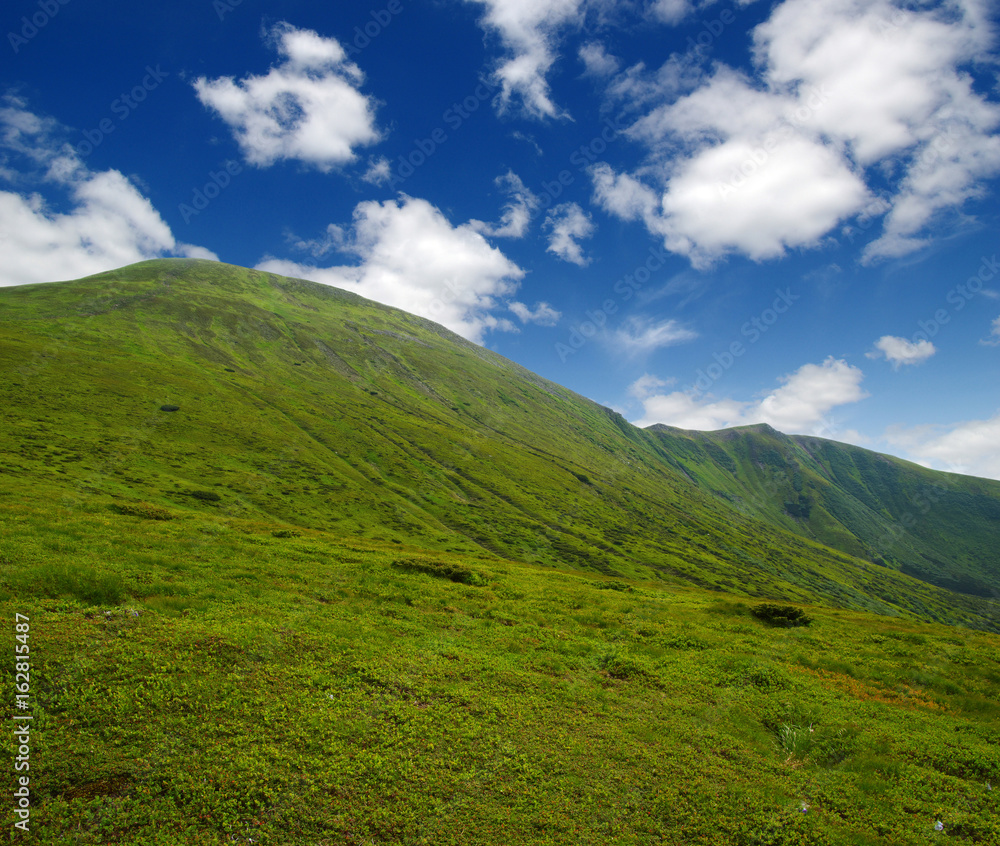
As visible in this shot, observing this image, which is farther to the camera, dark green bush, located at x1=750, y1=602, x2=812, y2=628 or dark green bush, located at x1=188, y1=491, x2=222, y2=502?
dark green bush, located at x1=188, y1=491, x2=222, y2=502

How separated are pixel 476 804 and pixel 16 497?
50.0 m

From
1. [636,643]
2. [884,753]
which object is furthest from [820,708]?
[636,643]

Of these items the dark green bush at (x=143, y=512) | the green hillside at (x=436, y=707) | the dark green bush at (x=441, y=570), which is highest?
the dark green bush at (x=143, y=512)

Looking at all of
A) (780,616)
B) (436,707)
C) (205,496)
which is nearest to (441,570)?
(436,707)

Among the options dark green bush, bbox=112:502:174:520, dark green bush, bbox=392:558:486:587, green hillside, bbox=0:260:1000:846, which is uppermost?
dark green bush, bbox=112:502:174:520

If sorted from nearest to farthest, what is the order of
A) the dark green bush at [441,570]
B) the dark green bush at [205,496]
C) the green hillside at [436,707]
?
the green hillside at [436,707] → the dark green bush at [441,570] → the dark green bush at [205,496]

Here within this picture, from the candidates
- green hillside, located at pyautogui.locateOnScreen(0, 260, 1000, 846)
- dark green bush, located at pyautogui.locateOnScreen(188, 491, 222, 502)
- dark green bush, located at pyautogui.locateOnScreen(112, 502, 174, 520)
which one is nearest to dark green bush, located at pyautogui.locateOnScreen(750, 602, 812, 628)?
green hillside, located at pyautogui.locateOnScreen(0, 260, 1000, 846)

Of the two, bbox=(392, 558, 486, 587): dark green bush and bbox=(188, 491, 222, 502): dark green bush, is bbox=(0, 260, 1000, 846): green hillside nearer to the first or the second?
bbox=(392, 558, 486, 587): dark green bush

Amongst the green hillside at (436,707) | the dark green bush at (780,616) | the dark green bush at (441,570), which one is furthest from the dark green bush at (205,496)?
the dark green bush at (780,616)

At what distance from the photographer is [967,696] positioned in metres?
23.0

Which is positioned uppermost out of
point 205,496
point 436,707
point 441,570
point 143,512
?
point 205,496

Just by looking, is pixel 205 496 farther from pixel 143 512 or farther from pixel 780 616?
pixel 780 616

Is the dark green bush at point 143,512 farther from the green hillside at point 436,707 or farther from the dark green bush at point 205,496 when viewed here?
the dark green bush at point 205,496

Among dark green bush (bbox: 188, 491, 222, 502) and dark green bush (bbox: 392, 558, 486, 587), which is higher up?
dark green bush (bbox: 188, 491, 222, 502)
